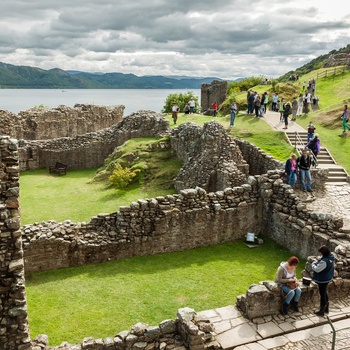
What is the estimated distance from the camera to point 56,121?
→ 40.8 m

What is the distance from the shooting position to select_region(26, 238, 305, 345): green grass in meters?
11.6

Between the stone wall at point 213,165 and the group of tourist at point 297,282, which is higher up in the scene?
the stone wall at point 213,165

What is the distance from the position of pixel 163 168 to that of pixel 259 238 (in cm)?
870

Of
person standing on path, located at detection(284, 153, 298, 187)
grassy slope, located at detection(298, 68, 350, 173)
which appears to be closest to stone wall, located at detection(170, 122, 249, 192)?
person standing on path, located at detection(284, 153, 298, 187)

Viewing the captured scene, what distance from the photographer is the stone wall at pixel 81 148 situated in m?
30.5

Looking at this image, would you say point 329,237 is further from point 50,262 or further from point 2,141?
point 2,141

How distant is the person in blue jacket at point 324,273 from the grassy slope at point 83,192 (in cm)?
1142

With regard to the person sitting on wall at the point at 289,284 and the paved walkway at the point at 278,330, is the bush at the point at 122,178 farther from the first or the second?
the person sitting on wall at the point at 289,284

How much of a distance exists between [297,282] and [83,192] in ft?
50.9

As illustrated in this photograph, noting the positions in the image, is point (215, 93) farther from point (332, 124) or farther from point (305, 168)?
point (305, 168)

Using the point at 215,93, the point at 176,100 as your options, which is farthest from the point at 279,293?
the point at 176,100

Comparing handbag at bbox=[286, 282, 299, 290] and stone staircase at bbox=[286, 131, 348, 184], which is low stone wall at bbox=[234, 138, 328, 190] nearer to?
stone staircase at bbox=[286, 131, 348, 184]

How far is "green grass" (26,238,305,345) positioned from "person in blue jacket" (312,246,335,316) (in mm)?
2876

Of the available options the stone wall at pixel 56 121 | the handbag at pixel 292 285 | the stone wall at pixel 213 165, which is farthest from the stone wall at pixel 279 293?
the stone wall at pixel 56 121
